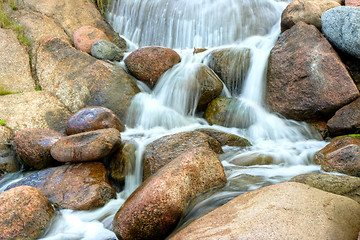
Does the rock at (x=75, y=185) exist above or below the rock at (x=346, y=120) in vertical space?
below

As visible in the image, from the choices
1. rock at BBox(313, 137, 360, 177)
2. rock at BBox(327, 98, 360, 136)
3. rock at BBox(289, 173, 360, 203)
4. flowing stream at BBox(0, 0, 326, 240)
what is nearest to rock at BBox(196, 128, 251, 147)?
flowing stream at BBox(0, 0, 326, 240)

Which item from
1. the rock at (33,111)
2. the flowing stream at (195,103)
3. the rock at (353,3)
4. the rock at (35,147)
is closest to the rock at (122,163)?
the flowing stream at (195,103)

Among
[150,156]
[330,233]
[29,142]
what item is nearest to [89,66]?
[29,142]

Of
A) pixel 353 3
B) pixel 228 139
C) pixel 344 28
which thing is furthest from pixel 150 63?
pixel 353 3

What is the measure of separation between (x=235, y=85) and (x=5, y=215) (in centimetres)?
523

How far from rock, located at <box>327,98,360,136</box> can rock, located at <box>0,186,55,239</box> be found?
490cm

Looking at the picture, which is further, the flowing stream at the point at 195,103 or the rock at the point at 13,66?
the rock at the point at 13,66

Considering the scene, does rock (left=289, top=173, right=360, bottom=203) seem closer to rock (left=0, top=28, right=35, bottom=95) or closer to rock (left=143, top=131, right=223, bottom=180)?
rock (left=143, top=131, right=223, bottom=180)

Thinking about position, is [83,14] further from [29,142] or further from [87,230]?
[87,230]

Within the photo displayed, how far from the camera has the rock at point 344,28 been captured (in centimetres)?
519

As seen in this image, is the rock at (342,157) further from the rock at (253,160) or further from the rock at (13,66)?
the rock at (13,66)

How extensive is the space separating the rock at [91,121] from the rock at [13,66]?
2148 mm

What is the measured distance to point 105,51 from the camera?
23.8 ft

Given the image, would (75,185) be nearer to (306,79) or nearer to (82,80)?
(82,80)
